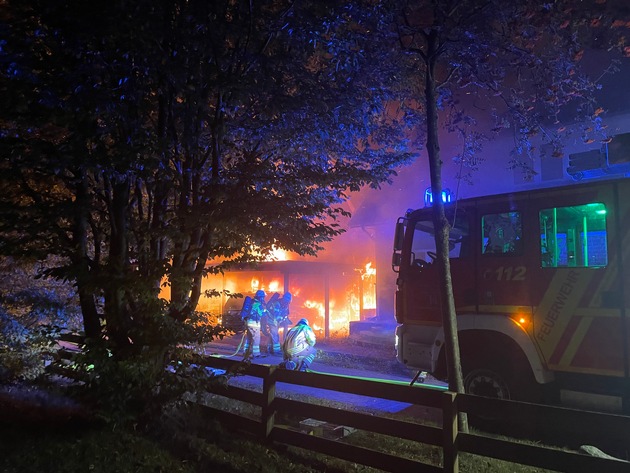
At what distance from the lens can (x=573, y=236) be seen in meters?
5.87

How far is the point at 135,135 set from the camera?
4543 mm

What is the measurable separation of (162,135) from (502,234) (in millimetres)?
4725

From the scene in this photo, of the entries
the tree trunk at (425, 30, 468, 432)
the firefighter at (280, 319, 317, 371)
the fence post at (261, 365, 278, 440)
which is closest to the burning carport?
the firefighter at (280, 319, 317, 371)

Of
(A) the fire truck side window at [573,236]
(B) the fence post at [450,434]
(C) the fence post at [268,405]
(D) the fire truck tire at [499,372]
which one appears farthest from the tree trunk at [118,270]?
(A) the fire truck side window at [573,236]

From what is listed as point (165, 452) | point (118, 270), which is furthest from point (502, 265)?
point (118, 270)

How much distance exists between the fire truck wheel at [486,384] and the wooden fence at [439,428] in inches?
19.0

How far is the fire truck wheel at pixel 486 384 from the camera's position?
19.4ft

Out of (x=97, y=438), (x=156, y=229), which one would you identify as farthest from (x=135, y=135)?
(x=97, y=438)

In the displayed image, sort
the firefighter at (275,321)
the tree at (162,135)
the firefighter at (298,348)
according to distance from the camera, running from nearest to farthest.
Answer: the tree at (162,135) → the firefighter at (298,348) → the firefighter at (275,321)

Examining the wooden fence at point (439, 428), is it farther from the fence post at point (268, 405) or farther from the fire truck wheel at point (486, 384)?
the fire truck wheel at point (486, 384)

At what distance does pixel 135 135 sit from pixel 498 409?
4.40 metres

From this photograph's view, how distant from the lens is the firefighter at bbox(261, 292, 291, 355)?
15.0 metres

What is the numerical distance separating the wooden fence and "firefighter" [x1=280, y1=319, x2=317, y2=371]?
139 inches

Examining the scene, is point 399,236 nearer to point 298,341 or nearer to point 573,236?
point 573,236
